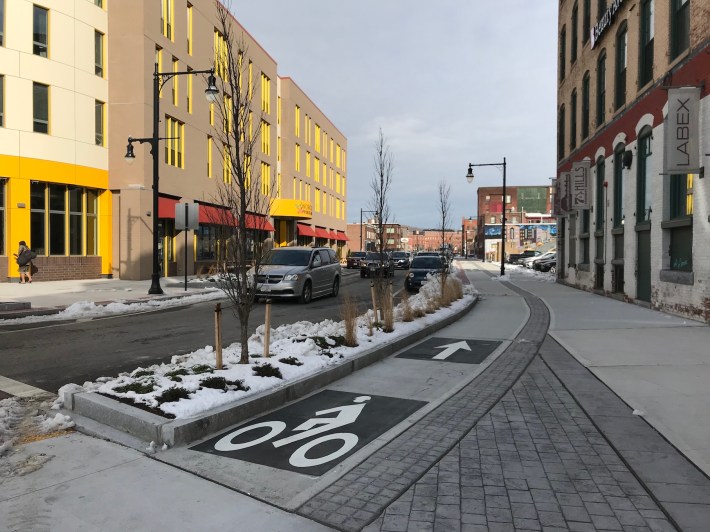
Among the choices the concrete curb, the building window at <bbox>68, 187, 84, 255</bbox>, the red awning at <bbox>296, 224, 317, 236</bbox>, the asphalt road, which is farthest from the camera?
the red awning at <bbox>296, 224, 317, 236</bbox>

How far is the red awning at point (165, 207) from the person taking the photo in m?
25.6

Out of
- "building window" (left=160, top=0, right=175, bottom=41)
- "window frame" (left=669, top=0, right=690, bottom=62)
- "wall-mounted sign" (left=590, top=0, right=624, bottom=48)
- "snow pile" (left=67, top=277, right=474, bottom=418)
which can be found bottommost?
"snow pile" (left=67, top=277, right=474, bottom=418)

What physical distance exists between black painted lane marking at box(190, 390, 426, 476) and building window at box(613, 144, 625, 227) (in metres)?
14.5

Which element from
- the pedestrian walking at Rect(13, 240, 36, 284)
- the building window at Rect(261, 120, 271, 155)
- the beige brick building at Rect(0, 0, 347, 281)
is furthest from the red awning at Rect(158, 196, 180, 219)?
the building window at Rect(261, 120, 271, 155)

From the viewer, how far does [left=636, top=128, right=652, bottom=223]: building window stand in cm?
1475

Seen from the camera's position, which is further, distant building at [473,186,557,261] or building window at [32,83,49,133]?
distant building at [473,186,557,261]

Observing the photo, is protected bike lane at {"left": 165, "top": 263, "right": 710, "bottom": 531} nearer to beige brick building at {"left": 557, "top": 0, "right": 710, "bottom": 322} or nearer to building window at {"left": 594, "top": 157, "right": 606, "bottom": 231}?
beige brick building at {"left": 557, "top": 0, "right": 710, "bottom": 322}

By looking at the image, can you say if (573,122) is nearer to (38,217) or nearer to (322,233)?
(38,217)

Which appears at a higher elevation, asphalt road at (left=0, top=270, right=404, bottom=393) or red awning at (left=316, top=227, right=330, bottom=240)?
red awning at (left=316, top=227, right=330, bottom=240)

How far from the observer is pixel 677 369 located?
7.07 m

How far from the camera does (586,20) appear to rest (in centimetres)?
2184

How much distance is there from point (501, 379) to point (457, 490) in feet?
11.1

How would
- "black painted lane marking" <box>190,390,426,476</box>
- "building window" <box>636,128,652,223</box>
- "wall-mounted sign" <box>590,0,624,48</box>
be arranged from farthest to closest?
"wall-mounted sign" <box>590,0,624,48</box>, "building window" <box>636,128,652,223</box>, "black painted lane marking" <box>190,390,426,476</box>

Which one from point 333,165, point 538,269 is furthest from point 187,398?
point 333,165
